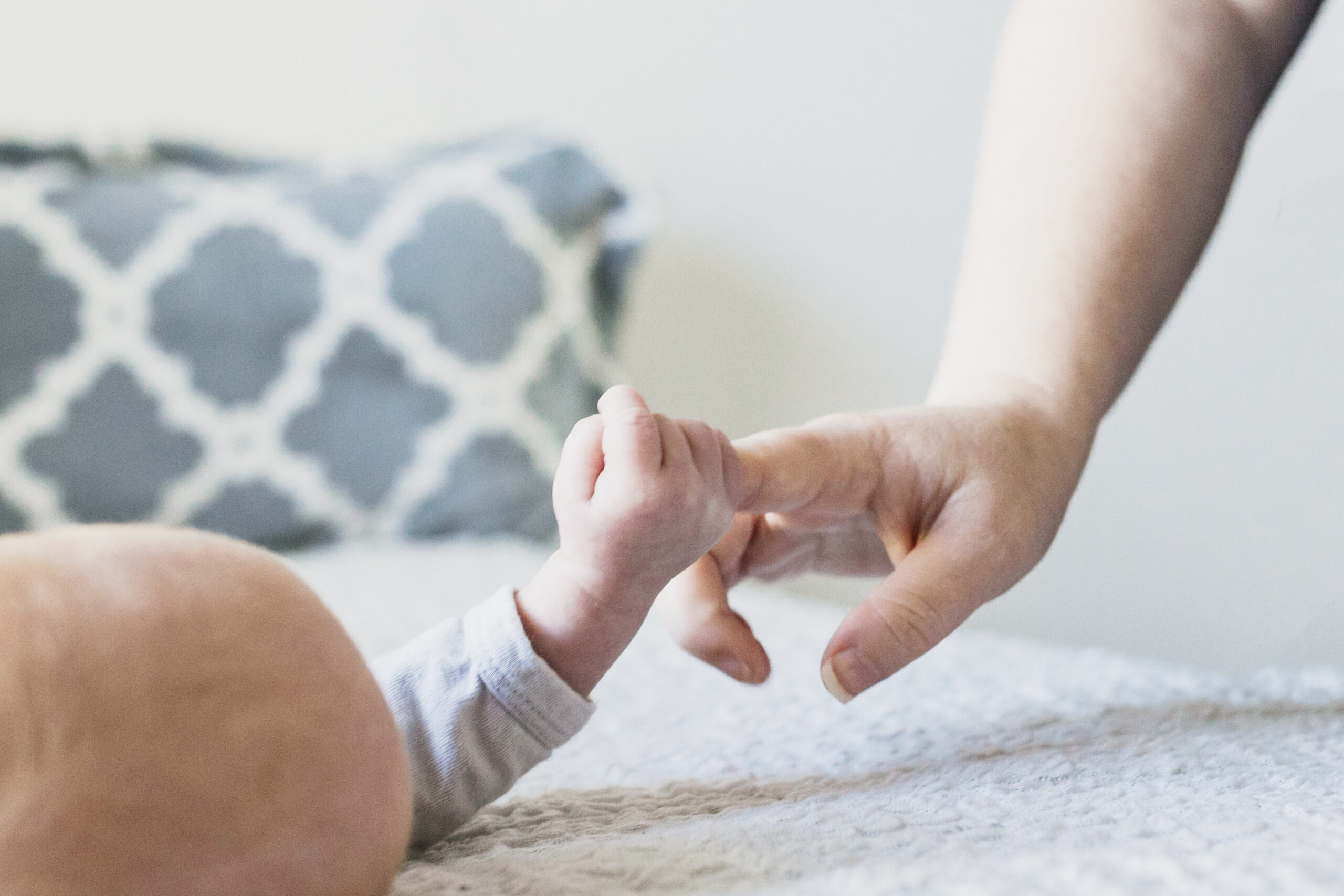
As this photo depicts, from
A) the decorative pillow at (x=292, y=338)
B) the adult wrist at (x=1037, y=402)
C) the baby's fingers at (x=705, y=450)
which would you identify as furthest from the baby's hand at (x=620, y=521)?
the decorative pillow at (x=292, y=338)

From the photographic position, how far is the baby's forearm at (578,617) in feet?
1.47

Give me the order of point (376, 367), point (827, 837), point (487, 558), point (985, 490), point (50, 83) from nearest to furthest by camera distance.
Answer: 1. point (827, 837)
2. point (985, 490)
3. point (487, 558)
4. point (376, 367)
5. point (50, 83)

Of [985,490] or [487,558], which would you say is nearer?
[985,490]

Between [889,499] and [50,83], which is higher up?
[50,83]

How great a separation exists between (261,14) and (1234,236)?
124 cm

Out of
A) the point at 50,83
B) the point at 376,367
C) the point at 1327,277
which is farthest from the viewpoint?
the point at 50,83

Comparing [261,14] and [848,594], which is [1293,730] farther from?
[261,14]

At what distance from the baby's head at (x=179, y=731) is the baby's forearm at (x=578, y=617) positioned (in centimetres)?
9

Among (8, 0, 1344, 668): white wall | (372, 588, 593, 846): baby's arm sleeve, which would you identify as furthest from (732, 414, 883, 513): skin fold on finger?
(8, 0, 1344, 668): white wall

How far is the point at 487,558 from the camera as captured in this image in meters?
1.11

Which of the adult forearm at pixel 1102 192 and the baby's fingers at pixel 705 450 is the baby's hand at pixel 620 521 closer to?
the baby's fingers at pixel 705 450

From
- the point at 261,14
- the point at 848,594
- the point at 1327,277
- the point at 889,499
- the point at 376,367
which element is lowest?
the point at 848,594

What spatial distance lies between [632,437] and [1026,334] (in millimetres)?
277

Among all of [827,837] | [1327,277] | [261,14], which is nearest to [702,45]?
[261,14]
